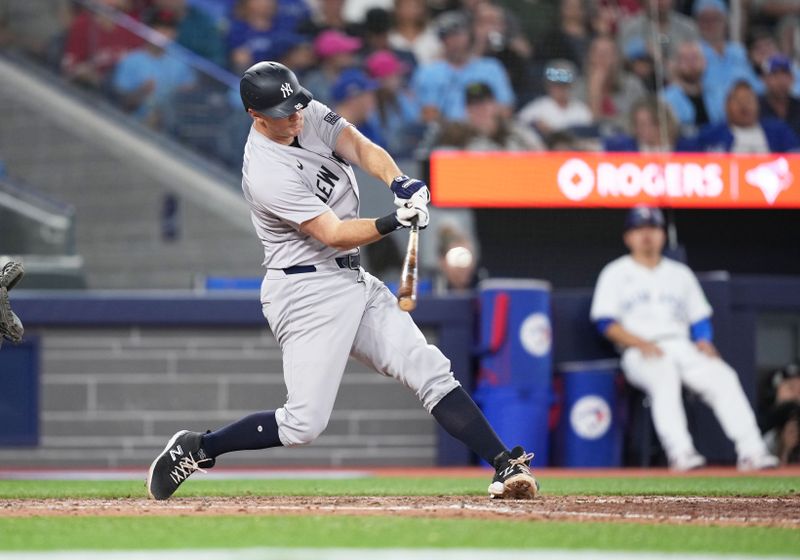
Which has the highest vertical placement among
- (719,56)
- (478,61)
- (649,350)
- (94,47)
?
(719,56)

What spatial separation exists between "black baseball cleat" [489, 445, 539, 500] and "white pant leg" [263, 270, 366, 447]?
637 mm

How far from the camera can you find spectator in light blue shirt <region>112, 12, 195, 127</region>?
997cm

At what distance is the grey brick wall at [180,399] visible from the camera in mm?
8477

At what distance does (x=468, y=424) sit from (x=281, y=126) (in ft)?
4.08

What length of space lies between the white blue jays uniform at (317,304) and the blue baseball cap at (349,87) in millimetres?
5642

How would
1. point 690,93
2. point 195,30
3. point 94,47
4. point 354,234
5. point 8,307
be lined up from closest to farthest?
1. point 354,234
2. point 8,307
3. point 94,47
4. point 195,30
5. point 690,93

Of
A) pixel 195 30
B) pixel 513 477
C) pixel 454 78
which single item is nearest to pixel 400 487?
pixel 513 477

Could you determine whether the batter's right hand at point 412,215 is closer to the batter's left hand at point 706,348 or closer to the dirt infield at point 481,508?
the dirt infield at point 481,508

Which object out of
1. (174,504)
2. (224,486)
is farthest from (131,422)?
(174,504)

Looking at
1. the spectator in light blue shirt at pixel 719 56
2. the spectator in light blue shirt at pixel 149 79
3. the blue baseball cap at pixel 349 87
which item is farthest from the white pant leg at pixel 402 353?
the spectator in light blue shirt at pixel 719 56

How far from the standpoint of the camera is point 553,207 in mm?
11141

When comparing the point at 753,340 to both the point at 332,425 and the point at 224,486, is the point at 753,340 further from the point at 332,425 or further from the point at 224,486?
the point at 224,486

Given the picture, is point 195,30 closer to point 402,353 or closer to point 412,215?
point 402,353

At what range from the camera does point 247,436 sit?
16.7ft
